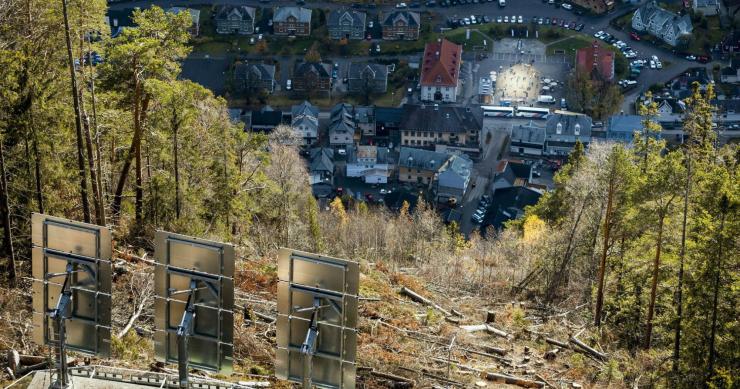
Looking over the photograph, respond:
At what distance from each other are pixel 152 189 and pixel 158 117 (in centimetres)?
192

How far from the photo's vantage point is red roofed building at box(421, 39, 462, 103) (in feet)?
224

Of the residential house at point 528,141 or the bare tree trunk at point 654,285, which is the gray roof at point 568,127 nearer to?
the residential house at point 528,141

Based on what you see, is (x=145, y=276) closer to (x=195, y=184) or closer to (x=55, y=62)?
(x=55, y=62)

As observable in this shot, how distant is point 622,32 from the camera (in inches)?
3009

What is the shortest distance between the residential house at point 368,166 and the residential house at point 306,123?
503cm

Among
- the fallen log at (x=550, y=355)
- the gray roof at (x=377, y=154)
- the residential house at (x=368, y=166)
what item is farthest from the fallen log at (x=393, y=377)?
the gray roof at (x=377, y=154)

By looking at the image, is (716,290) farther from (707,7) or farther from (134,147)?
(707,7)

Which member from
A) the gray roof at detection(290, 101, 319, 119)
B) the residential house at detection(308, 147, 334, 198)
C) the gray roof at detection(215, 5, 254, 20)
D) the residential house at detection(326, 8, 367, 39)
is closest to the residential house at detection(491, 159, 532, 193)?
the residential house at detection(308, 147, 334, 198)

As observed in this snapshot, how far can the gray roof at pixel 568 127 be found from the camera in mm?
62375

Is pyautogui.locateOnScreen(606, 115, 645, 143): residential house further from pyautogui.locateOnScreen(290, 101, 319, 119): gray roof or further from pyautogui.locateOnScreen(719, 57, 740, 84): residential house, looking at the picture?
pyautogui.locateOnScreen(290, 101, 319, 119): gray roof

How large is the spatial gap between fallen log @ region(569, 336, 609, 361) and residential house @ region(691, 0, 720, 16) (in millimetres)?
64725

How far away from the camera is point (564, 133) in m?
62.5

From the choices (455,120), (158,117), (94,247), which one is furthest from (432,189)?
(94,247)

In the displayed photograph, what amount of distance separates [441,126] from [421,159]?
493 cm
